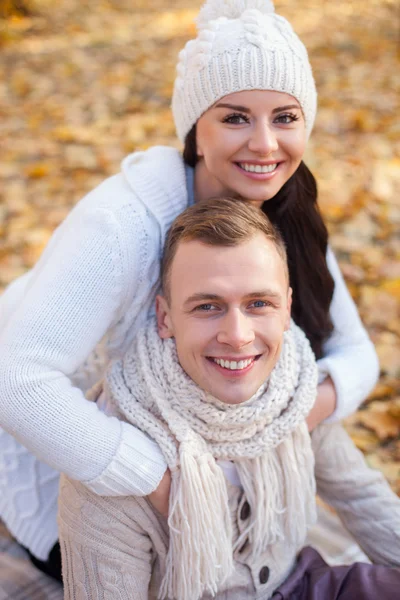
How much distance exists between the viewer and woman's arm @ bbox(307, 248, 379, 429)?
1750 mm

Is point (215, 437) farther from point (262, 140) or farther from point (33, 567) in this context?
point (33, 567)

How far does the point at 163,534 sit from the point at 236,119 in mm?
962

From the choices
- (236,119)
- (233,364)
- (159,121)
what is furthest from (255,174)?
(159,121)

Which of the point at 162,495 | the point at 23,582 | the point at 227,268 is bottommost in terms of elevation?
the point at 23,582

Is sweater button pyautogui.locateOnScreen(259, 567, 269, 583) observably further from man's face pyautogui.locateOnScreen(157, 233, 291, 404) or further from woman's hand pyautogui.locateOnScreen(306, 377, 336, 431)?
man's face pyautogui.locateOnScreen(157, 233, 291, 404)

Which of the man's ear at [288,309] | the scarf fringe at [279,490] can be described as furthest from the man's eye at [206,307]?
the scarf fringe at [279,490]

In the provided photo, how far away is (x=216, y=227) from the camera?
144 centimetres

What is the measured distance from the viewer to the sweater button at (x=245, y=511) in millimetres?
1590

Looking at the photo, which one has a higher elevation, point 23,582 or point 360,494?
point 360,494

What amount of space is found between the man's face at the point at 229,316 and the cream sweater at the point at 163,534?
30 cm

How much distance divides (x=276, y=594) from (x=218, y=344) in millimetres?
644

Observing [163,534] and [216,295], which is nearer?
[216,295]

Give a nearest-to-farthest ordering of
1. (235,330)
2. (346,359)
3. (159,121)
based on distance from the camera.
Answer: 1. (235,330)
2. (346,359)
3. (159,121)

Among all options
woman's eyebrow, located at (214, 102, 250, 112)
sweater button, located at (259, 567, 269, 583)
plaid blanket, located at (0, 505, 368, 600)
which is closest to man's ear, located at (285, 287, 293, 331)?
woman's eyebrow, located at (214, 102, 250, 112)
